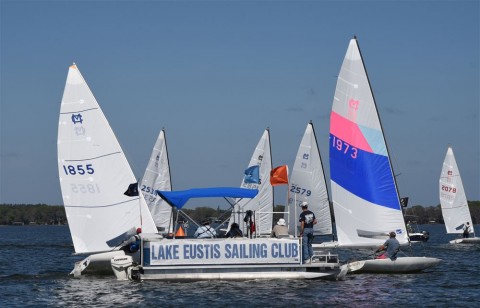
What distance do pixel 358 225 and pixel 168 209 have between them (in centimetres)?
2468

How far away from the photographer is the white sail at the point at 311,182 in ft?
165

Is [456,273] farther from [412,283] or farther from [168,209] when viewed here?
[168,209]

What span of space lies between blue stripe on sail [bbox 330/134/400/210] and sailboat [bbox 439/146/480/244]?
34.8m

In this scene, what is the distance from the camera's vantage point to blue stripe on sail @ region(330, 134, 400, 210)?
3297 cm

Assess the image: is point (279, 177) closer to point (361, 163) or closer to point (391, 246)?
point (361, 163)

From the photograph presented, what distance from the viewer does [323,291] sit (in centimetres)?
2680

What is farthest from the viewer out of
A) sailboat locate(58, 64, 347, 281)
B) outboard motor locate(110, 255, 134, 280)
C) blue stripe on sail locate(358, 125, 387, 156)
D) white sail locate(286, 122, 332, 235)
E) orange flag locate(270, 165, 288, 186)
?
white sail locate(286, 122, 332, 235)

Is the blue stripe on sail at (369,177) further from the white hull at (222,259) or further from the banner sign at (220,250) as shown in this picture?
the banner sign at (220,250)

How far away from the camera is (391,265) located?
1227 inches

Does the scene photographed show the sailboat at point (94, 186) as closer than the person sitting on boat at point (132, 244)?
No

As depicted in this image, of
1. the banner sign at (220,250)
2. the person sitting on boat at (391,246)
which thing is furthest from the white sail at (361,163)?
the banner sign at (220,250)

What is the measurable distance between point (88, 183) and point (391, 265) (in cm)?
1122

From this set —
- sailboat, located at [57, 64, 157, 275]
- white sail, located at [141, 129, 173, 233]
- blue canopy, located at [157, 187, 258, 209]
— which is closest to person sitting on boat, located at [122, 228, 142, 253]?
sailboat, located at [57, 64, 157, 275]

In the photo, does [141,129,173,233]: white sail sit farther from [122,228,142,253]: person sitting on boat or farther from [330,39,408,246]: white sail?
[122,228,142,253]: person sitting on boat
